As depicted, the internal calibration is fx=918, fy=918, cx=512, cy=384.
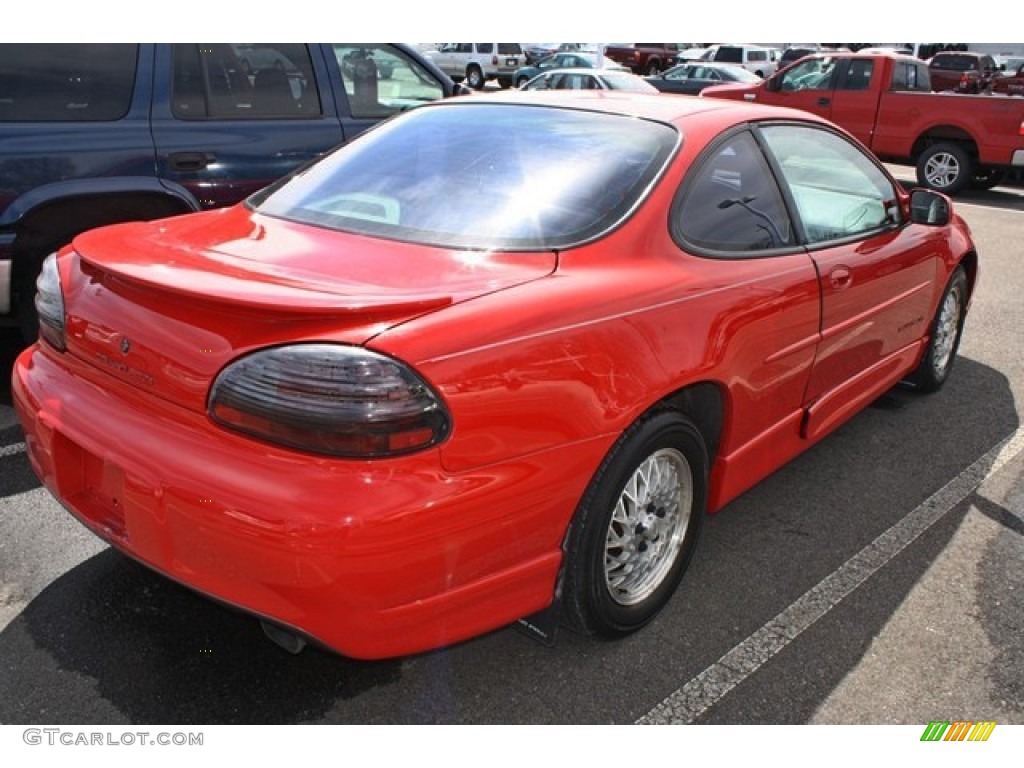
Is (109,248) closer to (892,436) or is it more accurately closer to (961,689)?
(961,689)

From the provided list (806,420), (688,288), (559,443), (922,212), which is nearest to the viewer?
(559,443)

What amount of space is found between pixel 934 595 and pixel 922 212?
1.84 m

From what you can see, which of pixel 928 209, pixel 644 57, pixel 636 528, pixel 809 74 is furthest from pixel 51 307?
pixel 644 57

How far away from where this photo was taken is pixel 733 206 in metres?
3.04

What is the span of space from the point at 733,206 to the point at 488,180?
838mm

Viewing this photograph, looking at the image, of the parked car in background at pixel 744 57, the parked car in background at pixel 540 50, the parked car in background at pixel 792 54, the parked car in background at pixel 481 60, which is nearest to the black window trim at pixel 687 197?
the parked car in background at pixel 744 57

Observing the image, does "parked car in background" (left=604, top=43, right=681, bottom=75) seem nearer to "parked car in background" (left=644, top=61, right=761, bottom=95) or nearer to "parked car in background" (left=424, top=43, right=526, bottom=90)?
"parked car in background" (left=424, top=43, right=526, bottom=90)

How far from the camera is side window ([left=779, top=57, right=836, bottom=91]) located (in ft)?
44.1

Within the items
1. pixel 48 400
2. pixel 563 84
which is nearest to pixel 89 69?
pixel 48 400

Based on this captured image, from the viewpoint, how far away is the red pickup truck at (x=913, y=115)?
39.0 feet

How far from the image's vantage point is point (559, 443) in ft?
7.39

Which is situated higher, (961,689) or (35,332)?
(35,332)

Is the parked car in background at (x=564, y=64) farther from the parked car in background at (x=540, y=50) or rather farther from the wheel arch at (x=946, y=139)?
the wheel arch at (x=946, y=139)

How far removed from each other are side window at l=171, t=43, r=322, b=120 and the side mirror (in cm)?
325
